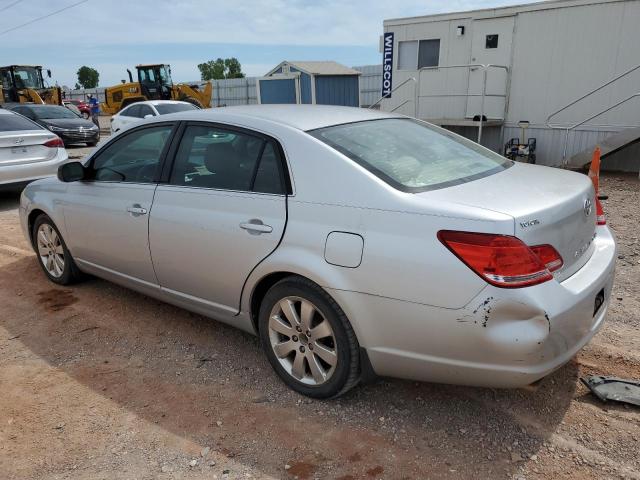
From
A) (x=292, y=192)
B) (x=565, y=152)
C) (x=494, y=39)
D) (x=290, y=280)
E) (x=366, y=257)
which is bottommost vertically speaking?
(x=565, y=152)

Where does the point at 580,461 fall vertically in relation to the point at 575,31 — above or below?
below

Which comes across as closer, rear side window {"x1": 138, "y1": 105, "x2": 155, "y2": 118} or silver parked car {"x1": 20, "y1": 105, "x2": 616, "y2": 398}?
silver parked car {"x1": 20, "y1": 105, "x2": 616, "y2": 398}

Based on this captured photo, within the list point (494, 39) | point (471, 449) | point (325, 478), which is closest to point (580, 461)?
point (471, 449)

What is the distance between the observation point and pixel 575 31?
10195 mm

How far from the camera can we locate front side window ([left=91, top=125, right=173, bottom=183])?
11.9 ft

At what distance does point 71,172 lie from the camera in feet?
13.0

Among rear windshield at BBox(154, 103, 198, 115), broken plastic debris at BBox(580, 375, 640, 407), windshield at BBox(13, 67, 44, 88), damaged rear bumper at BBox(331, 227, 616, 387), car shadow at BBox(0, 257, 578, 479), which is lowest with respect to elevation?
car shadow at BBox(0, 257, 578, 479)

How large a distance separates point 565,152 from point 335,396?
9865 millimetres

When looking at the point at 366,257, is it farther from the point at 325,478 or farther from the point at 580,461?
the point at 580,461

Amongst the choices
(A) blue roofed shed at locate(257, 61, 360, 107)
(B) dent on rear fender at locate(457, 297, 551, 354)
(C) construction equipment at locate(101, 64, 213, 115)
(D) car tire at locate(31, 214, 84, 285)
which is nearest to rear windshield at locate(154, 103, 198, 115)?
(A) blue roofed shed at locate(257, 61, 360, 107)

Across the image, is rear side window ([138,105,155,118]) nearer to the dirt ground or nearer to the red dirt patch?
the red dirt patch

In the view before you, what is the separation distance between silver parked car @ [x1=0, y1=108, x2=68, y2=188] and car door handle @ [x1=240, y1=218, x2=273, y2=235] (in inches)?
254

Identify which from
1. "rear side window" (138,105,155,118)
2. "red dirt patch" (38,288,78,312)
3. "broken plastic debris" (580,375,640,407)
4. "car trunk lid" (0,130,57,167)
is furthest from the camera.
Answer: "rear side window" (138,105,155,118)

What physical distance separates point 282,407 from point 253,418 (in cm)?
18
